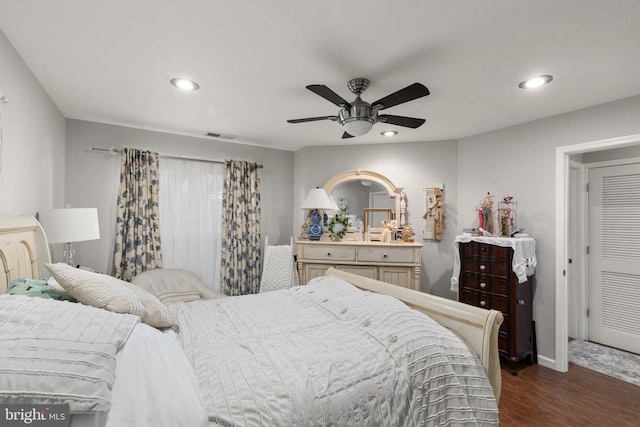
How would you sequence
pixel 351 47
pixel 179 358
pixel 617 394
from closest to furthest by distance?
pixel 179 358
pixel 351 47
pixel 617 394

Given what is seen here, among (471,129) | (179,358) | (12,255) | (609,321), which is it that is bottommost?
(609,321)

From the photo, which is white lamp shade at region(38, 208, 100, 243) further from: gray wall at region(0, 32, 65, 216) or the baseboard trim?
the baseboard trim

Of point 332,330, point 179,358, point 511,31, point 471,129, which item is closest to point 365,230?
point 471,129

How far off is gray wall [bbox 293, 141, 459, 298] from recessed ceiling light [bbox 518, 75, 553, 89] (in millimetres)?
1629

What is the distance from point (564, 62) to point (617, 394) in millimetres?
2705

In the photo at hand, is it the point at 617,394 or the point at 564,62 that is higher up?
the point at 564,62

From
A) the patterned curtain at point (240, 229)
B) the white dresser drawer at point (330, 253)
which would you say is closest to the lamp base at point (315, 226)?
the white dresser drawer at point (330, 253)

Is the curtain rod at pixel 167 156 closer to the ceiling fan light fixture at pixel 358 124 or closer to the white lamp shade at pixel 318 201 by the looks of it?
the white lamp shade at pixel 318 201

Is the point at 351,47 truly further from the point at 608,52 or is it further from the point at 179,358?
the point at 179,358

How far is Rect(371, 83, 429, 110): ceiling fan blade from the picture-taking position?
1.88 m

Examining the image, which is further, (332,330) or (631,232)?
(631,232)

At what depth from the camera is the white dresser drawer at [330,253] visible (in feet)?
12.5

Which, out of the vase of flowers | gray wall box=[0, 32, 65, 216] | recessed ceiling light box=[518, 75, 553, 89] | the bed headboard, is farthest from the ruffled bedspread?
the vase of flowers

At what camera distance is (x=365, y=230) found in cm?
419
